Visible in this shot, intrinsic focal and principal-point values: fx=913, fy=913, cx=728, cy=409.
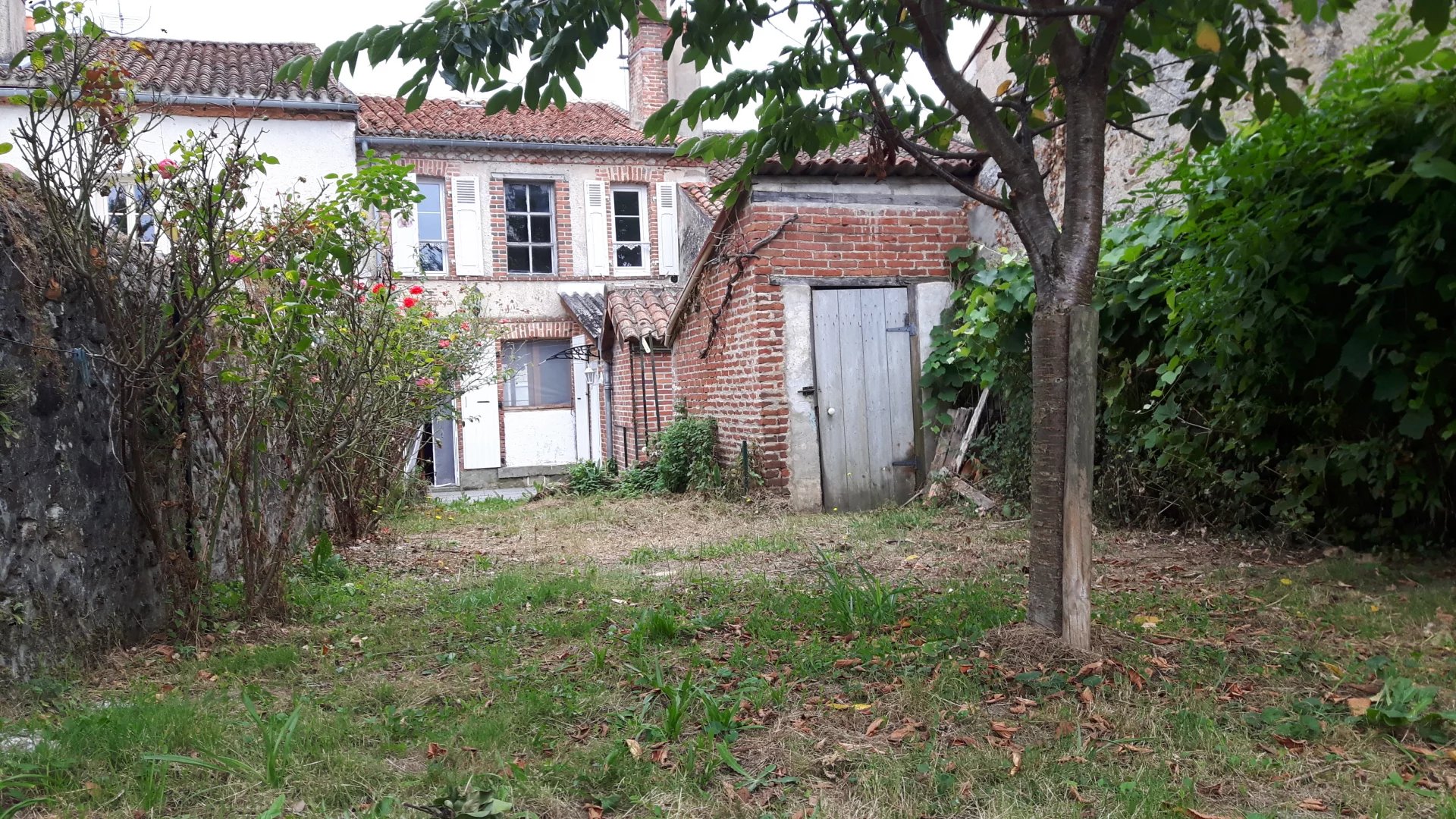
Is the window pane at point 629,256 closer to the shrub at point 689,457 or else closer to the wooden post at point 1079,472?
the shrub at point 689,457

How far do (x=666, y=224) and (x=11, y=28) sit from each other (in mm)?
10399

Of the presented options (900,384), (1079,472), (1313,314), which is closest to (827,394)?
(900,384)

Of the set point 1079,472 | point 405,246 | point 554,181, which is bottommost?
point 1079,472

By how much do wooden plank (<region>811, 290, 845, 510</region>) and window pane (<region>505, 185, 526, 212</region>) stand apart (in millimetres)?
10664

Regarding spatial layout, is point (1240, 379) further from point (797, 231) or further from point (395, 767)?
point (395, 767)

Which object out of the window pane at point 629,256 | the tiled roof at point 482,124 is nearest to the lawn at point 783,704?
the tiled roof at point 482,124

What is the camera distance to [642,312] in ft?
40.9

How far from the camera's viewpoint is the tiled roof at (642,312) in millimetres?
11844

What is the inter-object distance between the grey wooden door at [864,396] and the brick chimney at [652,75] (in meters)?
10.5

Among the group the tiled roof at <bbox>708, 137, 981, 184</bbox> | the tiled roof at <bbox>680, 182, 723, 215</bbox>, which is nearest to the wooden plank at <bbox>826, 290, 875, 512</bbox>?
the tiled roof at <bbox>708, 137, 981, 184</bbox>

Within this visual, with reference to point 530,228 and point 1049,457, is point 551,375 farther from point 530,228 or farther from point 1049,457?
point 1049,457

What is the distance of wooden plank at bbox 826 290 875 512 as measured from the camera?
27.8 feet

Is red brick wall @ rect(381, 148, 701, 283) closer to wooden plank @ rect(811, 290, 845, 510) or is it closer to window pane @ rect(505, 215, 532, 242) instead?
window pane @ rect(505, 215, 532, 242)

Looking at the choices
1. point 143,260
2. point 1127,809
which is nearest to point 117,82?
point 143,260
